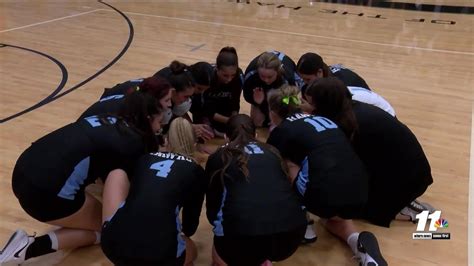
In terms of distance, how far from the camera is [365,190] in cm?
243

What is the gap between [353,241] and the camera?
8.38 feet

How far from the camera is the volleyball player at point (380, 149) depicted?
8.33 ft

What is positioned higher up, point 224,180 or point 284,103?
point 284,103

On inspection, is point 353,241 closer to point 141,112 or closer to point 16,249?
point 141,112

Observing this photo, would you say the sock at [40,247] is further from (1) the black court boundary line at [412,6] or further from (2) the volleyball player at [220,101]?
A: (1) the black court boundary line at [412,6]

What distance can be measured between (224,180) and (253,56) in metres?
4.41

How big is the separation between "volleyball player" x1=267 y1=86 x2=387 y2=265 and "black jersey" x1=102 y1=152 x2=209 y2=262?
0.57 metres

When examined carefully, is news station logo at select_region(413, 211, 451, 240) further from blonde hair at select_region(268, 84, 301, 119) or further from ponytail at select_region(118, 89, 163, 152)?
ponytail at select_region(118, 89, 163, 152)

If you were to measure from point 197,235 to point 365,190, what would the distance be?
0.97 meters

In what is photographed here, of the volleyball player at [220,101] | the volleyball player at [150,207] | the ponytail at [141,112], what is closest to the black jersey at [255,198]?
the volleyball player at [150,207]

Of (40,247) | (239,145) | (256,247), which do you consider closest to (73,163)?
(40,247)

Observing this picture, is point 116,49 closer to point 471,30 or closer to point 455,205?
point 455,205

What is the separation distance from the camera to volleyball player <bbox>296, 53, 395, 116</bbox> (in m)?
2.99

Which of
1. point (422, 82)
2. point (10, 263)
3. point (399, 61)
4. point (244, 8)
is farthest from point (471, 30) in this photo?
point (10, 263)
